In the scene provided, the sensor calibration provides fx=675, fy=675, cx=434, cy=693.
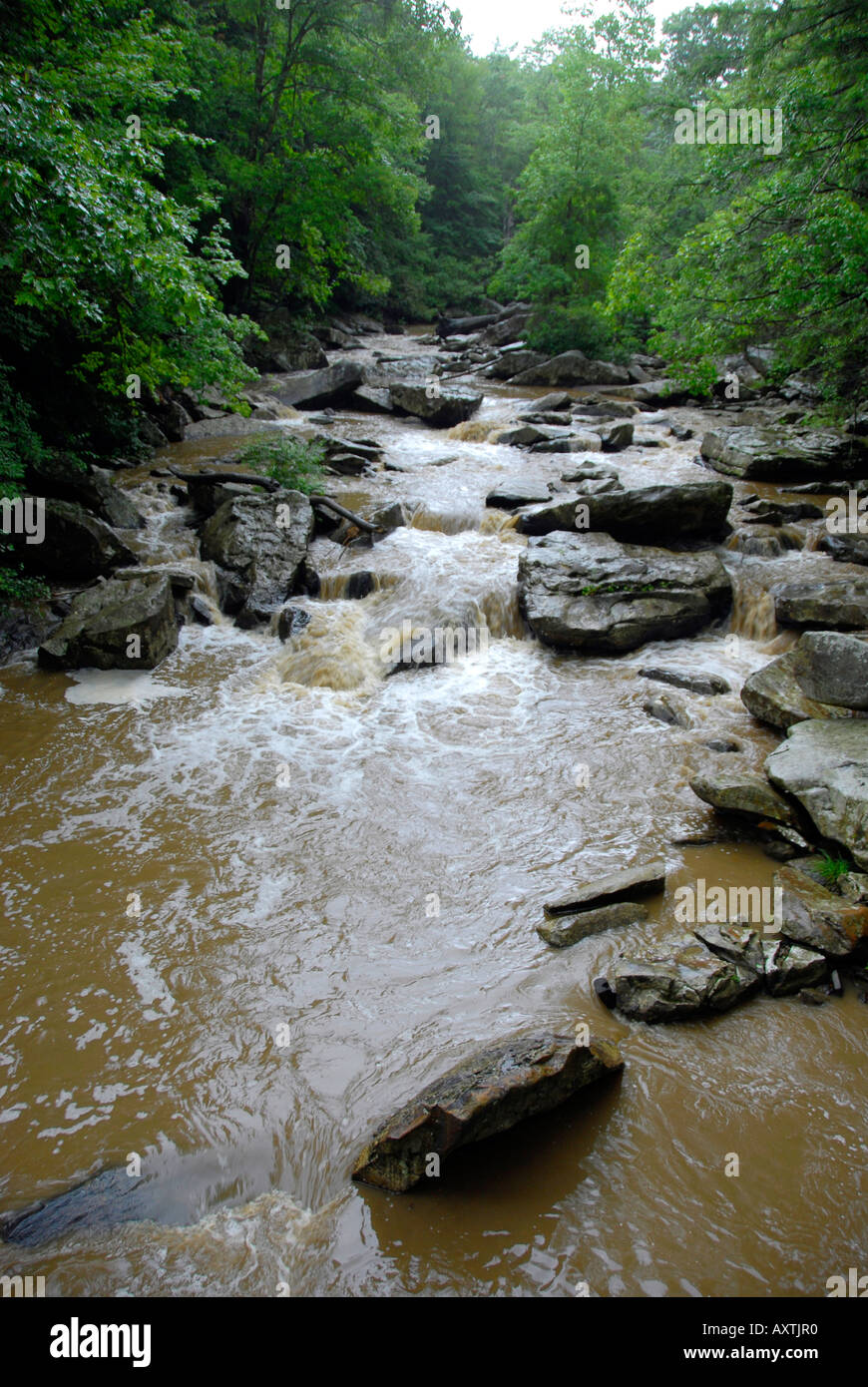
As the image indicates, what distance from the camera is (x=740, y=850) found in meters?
5.43

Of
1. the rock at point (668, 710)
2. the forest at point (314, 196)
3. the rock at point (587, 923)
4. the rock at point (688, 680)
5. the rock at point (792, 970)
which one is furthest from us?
the rock at point (688, 680)

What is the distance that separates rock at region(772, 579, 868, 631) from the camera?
26.6ft

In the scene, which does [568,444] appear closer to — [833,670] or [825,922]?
[833,670]

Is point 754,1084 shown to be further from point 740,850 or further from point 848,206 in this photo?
point 848,206

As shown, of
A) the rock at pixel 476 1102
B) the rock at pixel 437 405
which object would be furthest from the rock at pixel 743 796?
the rock at pixel 437 405

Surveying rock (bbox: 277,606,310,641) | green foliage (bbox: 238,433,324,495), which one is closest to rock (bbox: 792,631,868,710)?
rock (bbox: 277,606,310,641)

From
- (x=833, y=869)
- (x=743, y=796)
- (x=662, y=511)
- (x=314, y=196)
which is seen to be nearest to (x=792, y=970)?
(x=833, y=869)

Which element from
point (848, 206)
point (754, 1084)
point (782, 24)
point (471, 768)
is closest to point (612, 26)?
point (782, 24)

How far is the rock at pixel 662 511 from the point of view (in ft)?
35.2

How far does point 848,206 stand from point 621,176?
80.7 feet

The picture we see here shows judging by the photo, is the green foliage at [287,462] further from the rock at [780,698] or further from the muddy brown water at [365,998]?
the rock at [780,698]

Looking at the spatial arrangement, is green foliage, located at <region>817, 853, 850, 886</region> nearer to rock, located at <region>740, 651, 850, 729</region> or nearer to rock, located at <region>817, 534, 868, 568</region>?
rock, located at <region>740, 651, 850, 729</region>

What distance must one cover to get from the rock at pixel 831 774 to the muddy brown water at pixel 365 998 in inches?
23.9

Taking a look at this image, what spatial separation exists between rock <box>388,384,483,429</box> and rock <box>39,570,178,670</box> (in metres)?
11.8
